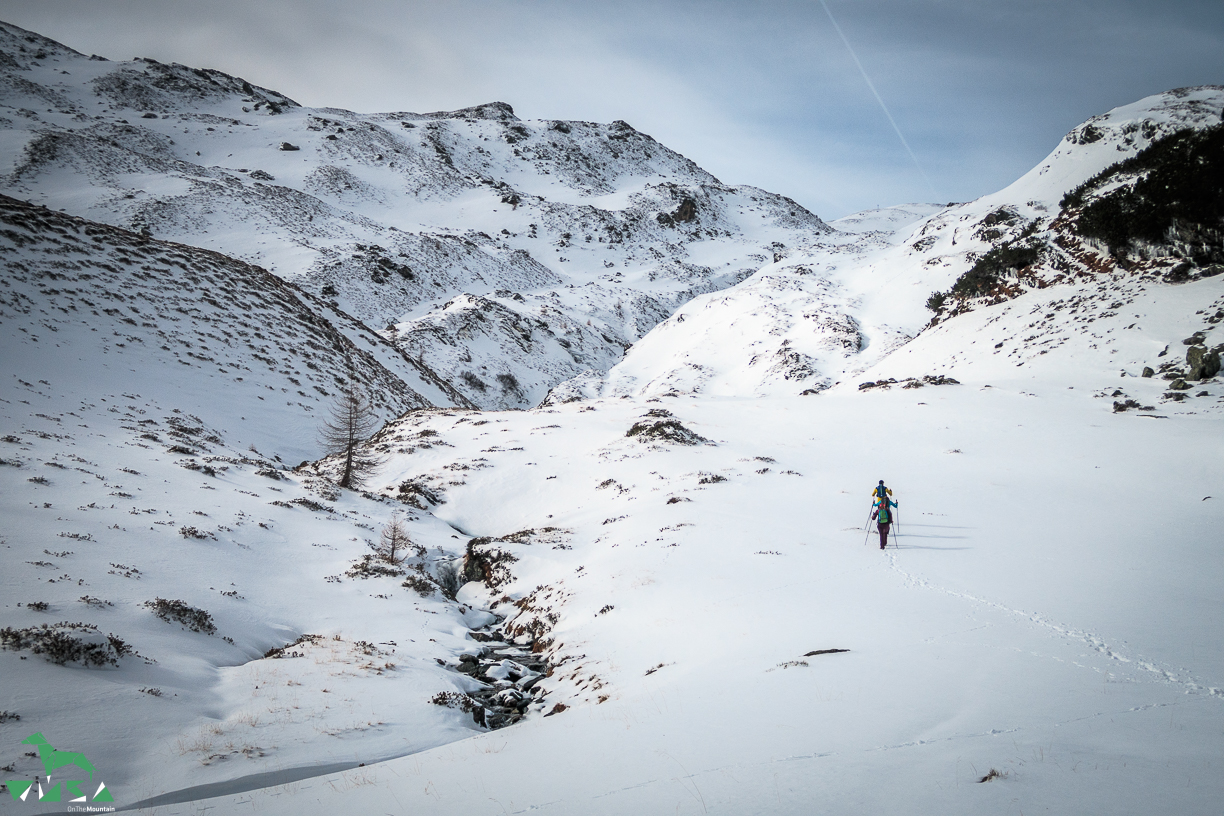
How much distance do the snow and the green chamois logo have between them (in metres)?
0.14

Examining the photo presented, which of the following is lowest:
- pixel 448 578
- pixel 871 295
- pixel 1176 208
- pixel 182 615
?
pixel 448 578

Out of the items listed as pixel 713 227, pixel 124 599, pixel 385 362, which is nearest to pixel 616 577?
pixel 124 599

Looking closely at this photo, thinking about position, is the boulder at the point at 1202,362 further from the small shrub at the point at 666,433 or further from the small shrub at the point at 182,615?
the small shrub at the point at 182,615

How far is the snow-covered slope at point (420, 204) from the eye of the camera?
2889 inches

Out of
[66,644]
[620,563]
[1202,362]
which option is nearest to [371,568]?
[620,563]

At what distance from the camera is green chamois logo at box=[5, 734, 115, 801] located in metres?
5.88

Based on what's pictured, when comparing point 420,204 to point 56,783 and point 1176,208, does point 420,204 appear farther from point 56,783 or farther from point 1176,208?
point 56,783

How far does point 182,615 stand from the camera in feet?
37.2

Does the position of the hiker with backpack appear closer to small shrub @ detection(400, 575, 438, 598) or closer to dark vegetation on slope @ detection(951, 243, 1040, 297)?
small shrub @ detection(400, 575, 438, 598)

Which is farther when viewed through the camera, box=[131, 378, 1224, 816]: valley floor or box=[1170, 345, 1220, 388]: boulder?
box=[1170, 345, 1220, 388]: boulder

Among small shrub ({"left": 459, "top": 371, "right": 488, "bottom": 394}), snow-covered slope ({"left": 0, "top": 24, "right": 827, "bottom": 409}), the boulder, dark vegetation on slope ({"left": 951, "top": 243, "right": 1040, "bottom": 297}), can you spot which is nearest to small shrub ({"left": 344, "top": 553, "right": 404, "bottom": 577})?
the boulder

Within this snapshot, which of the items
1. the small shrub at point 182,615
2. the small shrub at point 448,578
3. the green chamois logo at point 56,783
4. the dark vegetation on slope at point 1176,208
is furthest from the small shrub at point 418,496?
the dark vegetation on slope at point 1176,208

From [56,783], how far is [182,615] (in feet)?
19.0

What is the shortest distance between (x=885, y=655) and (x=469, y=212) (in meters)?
129
